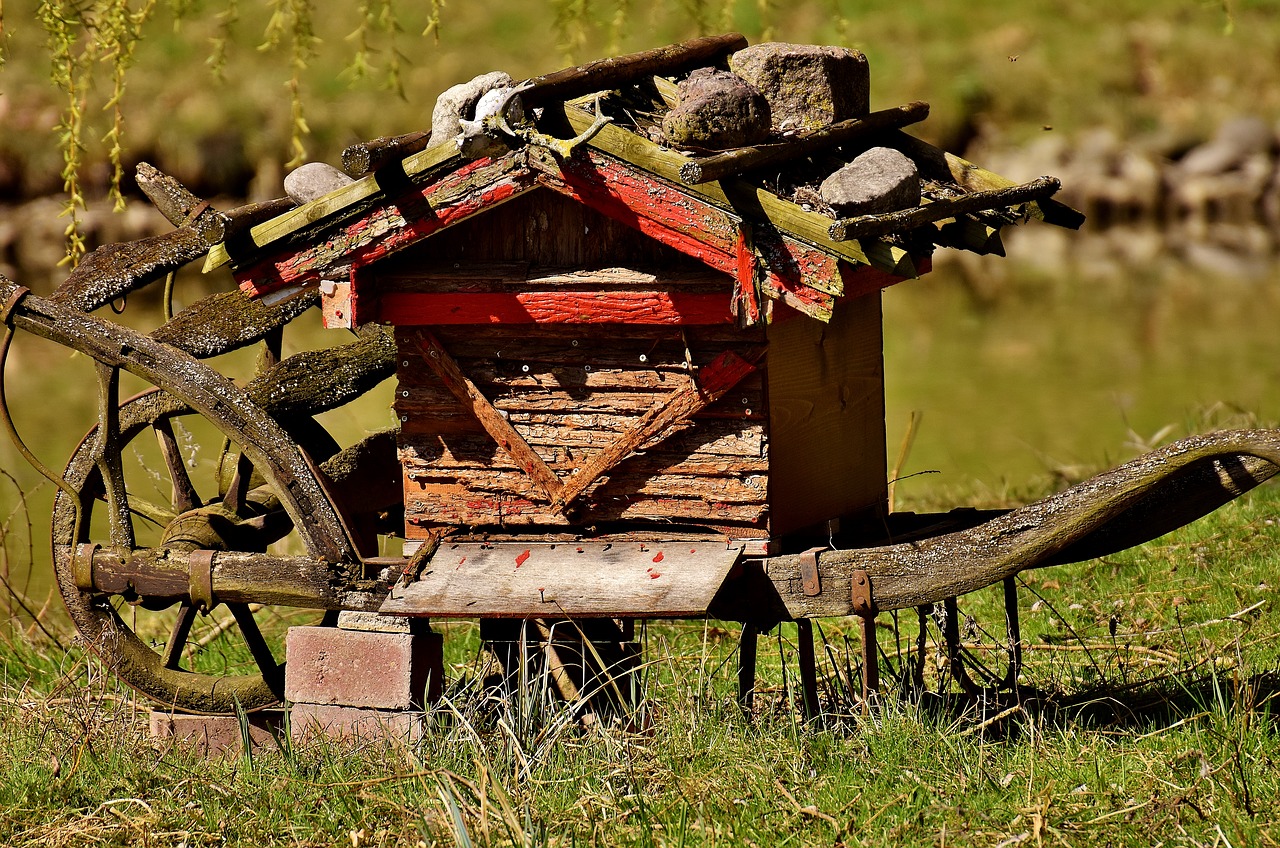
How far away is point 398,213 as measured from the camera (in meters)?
4.35

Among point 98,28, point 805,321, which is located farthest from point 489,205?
point 98,28

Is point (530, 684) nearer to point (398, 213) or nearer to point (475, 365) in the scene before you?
point (475, 365)

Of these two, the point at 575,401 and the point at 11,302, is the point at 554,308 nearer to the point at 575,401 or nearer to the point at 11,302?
the point at 575,401

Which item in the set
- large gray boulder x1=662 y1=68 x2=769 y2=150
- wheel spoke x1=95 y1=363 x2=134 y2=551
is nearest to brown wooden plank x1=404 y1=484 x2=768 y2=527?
wheel spoke x1=95 y1=363 x2=134 y2=551

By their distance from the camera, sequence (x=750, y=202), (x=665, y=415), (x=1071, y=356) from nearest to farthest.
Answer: (x=750, y=202), (x=665, y=415), (x=1071, y=356)

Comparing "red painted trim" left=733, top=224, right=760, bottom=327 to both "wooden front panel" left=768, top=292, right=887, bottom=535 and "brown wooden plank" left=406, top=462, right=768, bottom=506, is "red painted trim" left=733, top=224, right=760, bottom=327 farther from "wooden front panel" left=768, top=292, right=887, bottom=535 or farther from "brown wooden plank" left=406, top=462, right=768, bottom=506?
"brown wooden plank" left=406, top=462, right=768, bottom=506

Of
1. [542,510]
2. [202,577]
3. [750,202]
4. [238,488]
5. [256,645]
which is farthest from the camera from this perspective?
[238,488]

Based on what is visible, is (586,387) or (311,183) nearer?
(586,387)

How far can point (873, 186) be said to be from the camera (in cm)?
405

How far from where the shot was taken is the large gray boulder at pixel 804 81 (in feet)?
15.1

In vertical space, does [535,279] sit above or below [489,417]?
above

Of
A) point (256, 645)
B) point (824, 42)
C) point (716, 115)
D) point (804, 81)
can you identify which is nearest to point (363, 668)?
point (256, 645)

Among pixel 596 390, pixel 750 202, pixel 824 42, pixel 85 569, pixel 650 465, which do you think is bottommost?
pixel 85 569

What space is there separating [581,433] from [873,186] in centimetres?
118
